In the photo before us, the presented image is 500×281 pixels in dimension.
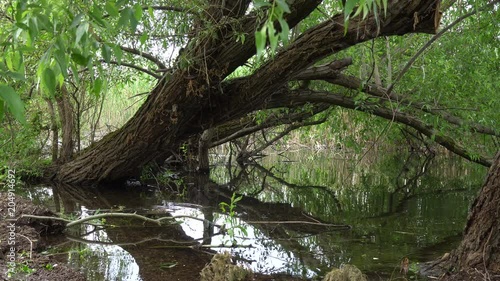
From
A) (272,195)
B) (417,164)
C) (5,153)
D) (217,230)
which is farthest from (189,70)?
(417,164)

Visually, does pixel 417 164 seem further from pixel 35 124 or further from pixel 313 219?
pixel 35 124

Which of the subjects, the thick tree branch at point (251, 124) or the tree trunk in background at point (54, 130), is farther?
the thick tree branch at point (251, 124)

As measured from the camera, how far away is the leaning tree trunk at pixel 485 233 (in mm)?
3164

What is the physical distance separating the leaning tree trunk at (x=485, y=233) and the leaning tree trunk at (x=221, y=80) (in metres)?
1.77

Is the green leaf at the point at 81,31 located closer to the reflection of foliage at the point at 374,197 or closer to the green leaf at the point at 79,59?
the green leaf at the point at 79,59

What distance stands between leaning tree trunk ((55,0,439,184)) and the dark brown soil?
7.60 feet

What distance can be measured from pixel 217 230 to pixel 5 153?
4.52 m

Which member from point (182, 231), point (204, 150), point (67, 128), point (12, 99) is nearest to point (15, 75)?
point (12, 99)

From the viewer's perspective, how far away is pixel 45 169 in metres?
9.07

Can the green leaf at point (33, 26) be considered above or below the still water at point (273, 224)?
above

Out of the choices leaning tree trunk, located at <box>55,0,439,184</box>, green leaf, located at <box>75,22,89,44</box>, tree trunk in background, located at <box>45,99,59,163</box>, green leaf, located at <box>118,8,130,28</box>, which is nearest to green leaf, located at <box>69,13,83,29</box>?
green leaf, located at <box>75,22,89,44</box>

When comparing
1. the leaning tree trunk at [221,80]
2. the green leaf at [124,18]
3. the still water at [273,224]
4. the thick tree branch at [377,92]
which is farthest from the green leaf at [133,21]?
the thick tree branch at [377,92]

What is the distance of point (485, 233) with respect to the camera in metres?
3.23

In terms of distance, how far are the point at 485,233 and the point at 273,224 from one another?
9.46 feet
